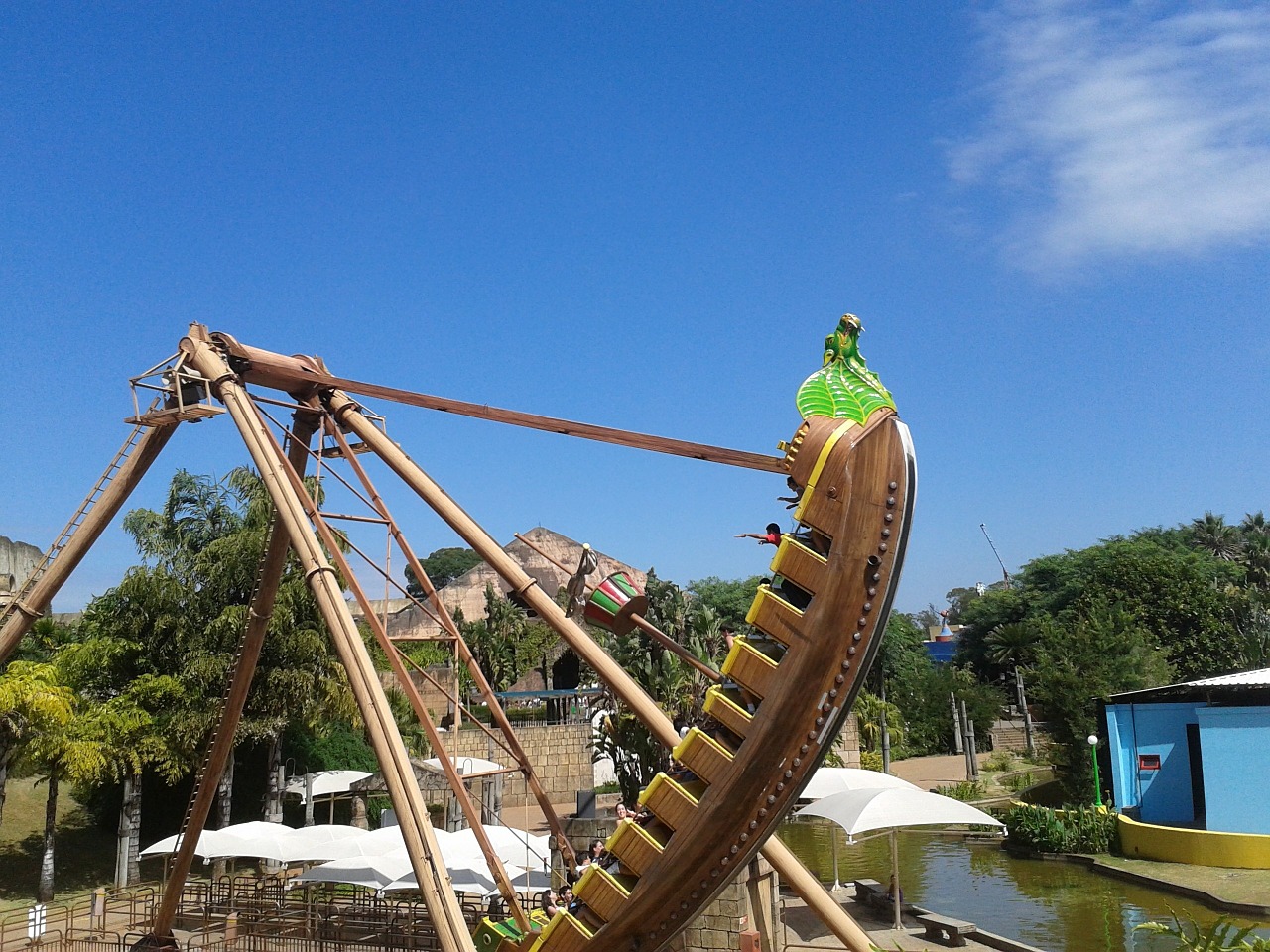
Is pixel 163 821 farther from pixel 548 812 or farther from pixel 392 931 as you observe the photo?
pixel 548 812

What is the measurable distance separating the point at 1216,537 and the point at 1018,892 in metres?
64.9

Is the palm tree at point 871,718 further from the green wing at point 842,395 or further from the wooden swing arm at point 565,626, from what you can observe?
the green wing at point 842,395

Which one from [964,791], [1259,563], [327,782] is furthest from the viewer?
[1259,563]

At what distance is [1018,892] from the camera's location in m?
22.4

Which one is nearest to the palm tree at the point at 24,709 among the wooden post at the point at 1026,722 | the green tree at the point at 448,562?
the wooden post at the point at 1026,722

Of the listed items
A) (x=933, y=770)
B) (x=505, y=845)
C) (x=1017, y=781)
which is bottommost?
(x=1017, y=781)

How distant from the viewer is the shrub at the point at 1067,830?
25.9m

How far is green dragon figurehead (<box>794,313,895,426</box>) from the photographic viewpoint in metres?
7.73

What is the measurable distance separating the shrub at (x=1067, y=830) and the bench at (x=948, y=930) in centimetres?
1015

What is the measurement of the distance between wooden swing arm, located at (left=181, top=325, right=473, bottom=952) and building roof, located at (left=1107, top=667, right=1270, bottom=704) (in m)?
21.3

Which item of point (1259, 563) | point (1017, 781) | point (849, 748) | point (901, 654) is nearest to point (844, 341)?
→ point (1017, 781)

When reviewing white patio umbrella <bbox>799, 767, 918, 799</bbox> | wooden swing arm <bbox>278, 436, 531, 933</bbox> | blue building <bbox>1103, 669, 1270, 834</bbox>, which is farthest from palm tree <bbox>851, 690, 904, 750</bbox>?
wooden swing arm <bbox>278, 436, 531, 933</bbox>

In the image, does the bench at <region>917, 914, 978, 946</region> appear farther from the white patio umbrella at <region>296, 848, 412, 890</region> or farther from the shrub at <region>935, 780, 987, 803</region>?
the shrub at <region>935, 780, 987, 803</region>

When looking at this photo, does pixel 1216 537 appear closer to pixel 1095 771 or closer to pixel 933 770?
pixel 933 770
